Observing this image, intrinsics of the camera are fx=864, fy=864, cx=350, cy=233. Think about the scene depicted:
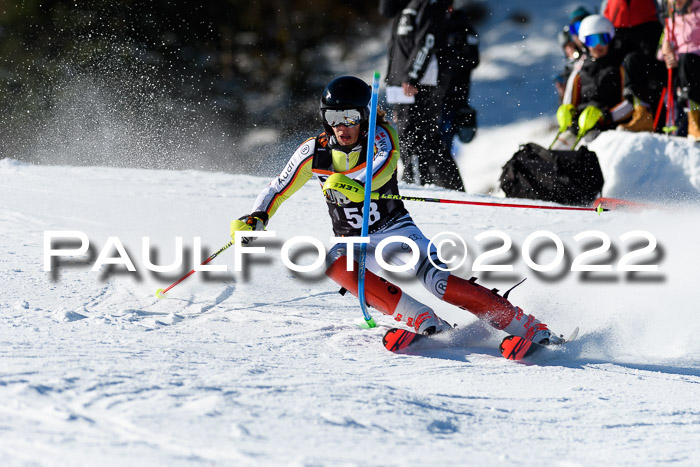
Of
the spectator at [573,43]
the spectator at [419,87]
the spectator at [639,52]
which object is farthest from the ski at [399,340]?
the spectator at [573,43]

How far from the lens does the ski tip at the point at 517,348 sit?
3.85 meters

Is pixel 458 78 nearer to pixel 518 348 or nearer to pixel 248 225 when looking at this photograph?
pixel 248 225

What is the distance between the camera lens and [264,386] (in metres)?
3.01

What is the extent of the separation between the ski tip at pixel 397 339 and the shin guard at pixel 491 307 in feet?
1.04

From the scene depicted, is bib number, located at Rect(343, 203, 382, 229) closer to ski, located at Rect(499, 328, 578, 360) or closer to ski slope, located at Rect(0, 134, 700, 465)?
ski slope, located at Rect(0, 134, 700, 465)

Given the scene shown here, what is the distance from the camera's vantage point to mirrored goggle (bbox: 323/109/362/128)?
4.11 m

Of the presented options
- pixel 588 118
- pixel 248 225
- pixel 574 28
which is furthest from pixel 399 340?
pixel 574 28

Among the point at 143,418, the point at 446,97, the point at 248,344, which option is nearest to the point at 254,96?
the point at 446,97

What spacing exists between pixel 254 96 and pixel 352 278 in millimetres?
11096

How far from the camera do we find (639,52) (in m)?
8.28

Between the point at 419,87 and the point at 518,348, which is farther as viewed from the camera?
the point at 419,87

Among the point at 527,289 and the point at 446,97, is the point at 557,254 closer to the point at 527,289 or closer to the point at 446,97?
the point at 527,289

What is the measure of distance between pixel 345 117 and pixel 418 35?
3.92 metres

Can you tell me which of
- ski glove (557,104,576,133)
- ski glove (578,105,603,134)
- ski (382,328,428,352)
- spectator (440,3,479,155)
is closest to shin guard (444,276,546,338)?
ski (382,328,428,352)
